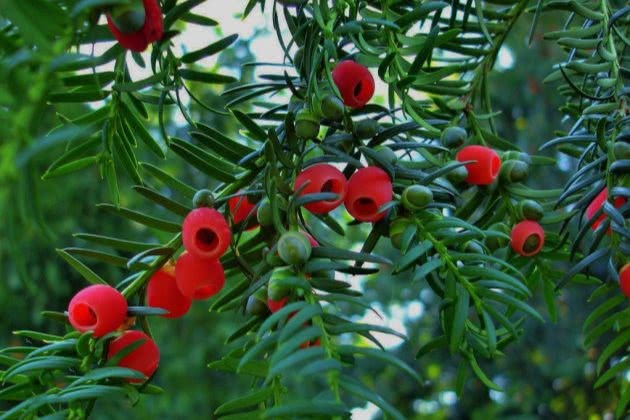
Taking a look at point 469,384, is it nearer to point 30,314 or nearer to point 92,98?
point 30,314

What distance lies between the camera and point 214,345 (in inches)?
105

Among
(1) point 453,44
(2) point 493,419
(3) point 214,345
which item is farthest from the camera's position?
(3) point 214,345

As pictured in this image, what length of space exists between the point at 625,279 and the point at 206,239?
9.1 inches

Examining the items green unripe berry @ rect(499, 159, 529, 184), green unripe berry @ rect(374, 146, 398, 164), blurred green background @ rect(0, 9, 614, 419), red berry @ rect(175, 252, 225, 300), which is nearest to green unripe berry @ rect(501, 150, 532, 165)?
green unripe berry @ rect(499, 159, 529, 184)

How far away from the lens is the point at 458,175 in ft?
1.71

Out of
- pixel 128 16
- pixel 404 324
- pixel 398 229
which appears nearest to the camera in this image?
pixel 128 16

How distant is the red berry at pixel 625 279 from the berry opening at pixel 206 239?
225 millimetres

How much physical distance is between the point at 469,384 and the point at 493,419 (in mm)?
354

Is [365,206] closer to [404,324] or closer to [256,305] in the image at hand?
[256,305]

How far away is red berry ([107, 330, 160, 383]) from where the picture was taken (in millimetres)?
444

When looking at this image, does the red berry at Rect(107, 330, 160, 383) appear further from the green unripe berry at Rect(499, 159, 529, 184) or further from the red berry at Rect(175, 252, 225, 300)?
the green unripe berry at Rect(499, 159, 529, 184)

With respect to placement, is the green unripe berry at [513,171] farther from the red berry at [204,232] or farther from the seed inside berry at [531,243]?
the red berry at [204,232]

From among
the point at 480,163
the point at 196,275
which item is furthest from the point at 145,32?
the point at 480,163

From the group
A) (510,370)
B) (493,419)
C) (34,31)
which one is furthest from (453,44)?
(510,370)
